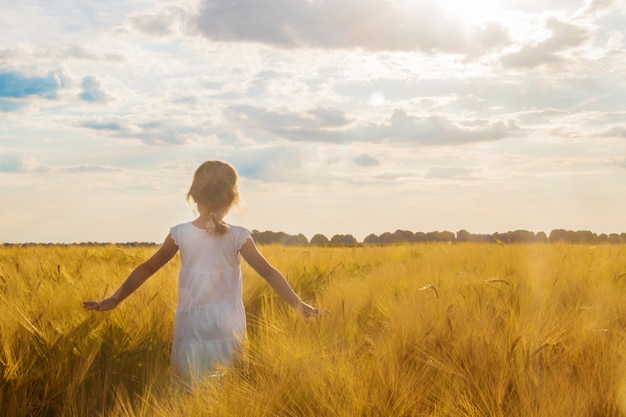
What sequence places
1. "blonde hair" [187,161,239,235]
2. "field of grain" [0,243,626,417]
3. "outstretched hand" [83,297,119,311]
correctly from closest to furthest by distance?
"field of grain" [0,243,626,417]
"outstretched hand" [83,297,119,311]
"blonde hair" [187,161,239,235]

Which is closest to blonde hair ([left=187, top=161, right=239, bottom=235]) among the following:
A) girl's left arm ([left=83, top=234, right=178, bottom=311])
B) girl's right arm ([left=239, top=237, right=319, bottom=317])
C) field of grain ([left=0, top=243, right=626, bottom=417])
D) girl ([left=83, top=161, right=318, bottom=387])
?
girl ([left=83, top=161, right=318, bottom=387])

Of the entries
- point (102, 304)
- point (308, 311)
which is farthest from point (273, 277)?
point (102, 304)

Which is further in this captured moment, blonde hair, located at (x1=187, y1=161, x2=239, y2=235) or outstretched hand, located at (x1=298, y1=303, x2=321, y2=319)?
blonde hair, located at (x1=187, y1=161, x2=239, y2=235)

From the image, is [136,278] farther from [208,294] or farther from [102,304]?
[208,294]

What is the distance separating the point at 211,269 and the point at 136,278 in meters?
0.39

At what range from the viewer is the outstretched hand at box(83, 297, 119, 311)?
9.74 feet

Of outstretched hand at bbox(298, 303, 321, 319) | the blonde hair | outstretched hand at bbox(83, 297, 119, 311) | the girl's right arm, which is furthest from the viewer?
the blonde hair

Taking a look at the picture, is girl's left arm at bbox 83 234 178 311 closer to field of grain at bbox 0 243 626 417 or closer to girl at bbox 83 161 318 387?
girl at bbox 83 161 318 387

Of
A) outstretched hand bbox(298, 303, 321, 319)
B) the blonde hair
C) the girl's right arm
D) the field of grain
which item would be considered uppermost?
the blonde hair

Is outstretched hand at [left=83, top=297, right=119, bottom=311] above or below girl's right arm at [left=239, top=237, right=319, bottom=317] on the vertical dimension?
below

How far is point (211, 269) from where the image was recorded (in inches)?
127

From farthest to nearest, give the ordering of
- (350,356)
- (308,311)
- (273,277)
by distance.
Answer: (273,277) → (308,311) → (350,356)

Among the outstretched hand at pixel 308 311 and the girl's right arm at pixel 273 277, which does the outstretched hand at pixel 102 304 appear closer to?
the girl's right arm at pixel 273 277

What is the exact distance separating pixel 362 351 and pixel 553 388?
34.6 inches
